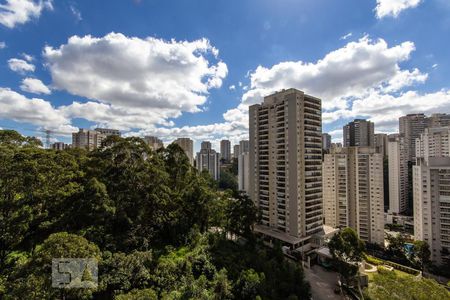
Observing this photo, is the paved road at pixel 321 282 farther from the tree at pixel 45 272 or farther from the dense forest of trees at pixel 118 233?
the tree at pixel 45 272

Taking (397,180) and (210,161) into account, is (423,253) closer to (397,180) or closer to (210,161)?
(397,180)

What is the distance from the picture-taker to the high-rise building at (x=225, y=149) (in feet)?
320

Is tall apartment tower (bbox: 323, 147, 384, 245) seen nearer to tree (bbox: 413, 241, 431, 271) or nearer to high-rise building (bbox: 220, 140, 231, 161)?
tree (bbox: 413, 241, 431, 271)

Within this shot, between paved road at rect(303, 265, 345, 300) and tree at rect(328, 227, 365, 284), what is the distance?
1562 mm

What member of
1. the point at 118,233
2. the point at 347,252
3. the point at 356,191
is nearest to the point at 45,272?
the point at 118,233

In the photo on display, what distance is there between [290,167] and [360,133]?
4642cm

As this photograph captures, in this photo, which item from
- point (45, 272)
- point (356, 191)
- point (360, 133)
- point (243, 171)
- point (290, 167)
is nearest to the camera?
point (45, 272)

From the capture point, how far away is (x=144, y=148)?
16.0 metres

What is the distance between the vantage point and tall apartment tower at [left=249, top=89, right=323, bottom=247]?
24500mm

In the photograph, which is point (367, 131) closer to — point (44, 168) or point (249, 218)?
point (249, 218)

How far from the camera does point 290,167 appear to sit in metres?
24.9

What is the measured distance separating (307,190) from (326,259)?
704 cm

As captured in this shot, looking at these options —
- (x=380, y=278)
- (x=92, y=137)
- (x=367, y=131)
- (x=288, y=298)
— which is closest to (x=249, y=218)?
(x=288, y=298)

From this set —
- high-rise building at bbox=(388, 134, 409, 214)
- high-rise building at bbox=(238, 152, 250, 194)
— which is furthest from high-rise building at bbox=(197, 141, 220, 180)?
high-rise building at bbox=(388, 134, 409, 214)
